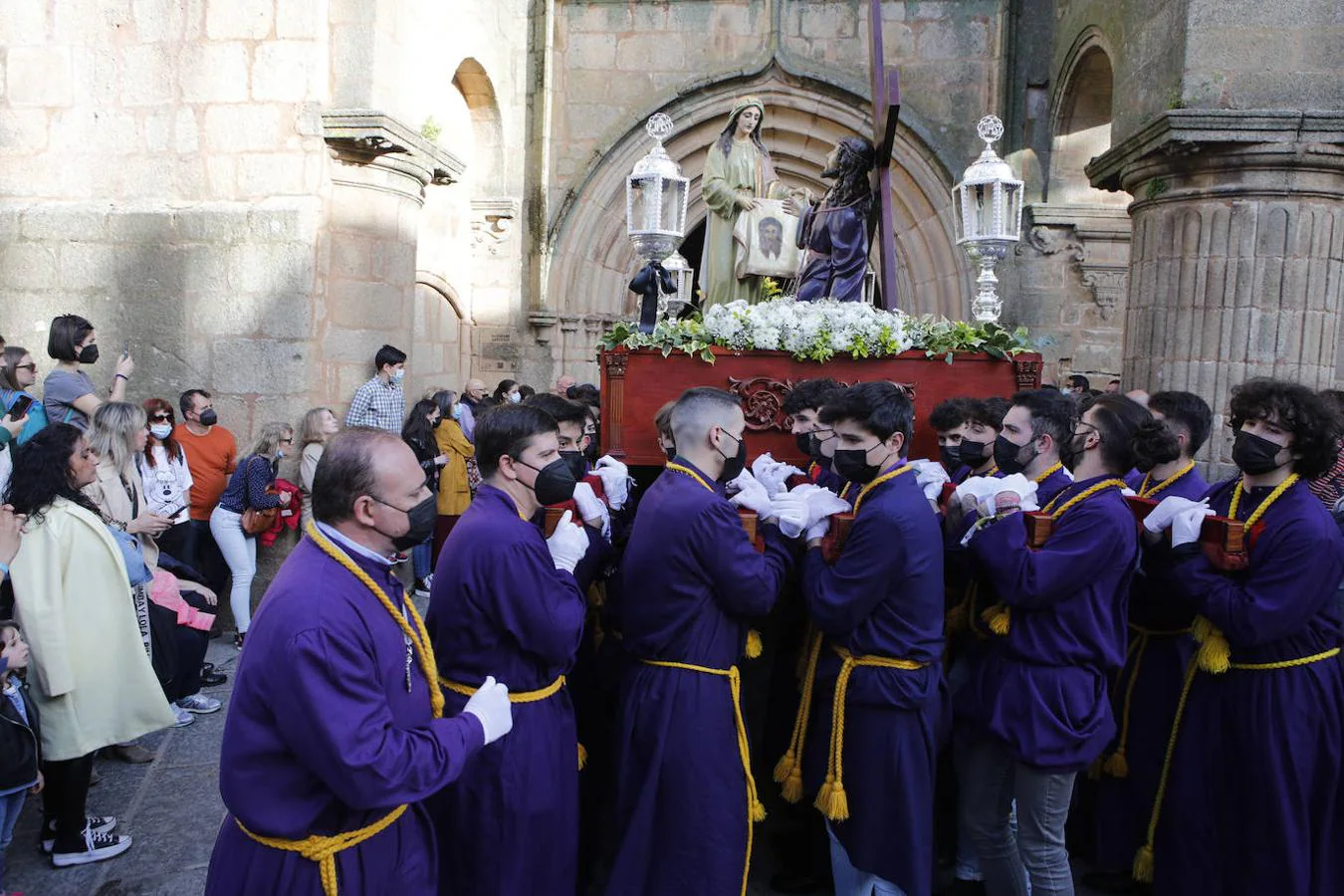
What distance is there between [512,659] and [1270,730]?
246 cm

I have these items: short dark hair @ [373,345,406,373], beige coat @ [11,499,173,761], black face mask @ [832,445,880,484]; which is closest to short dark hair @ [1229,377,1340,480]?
black face mask @ [832,445,880,484]

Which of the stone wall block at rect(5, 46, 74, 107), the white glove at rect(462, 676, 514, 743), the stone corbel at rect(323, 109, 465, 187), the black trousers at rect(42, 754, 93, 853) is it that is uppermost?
the stone wall block at rect(5, 46, 74, 107)

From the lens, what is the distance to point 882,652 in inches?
128

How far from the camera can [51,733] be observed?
145 inches

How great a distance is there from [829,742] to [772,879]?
884 millimetres

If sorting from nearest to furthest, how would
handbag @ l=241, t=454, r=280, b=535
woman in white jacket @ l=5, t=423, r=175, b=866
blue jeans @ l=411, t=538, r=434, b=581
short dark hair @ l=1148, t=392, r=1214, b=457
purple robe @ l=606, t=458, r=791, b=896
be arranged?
purple robe @ l=606, t=458, r=791, b=896
woman in white jacket @ l=5, t=423, r=175, b=866
short dark hair @ l=1148, t=392, r=1214, b=457
handbag @ l=241, t=454, r=280, b=535
blue jeans @ l=411, t=538, r=434, b=581

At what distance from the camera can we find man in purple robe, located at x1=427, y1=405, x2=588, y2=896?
282 centimetres

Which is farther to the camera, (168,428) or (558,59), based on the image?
(558,59)

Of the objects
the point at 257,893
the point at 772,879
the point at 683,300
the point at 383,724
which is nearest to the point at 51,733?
A: the point at 257,893

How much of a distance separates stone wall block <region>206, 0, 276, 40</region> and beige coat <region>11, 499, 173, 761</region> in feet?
14.8

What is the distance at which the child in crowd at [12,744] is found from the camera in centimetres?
313

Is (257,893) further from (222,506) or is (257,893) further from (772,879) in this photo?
(222,506)

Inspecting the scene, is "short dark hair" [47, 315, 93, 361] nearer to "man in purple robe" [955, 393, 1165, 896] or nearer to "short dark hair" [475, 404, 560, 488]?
"short dark hair" [475, 404, 560, 488]

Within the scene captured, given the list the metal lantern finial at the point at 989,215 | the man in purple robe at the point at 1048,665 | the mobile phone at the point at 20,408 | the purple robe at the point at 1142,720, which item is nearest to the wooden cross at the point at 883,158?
the metal lantern finial at the point at 989,215
